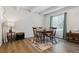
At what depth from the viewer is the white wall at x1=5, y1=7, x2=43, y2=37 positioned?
345cm

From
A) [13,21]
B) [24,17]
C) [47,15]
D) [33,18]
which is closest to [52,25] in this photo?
[47,15]

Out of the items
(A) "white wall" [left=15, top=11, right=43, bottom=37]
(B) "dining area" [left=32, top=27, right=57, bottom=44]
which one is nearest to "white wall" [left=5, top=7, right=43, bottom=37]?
(A) "white wall" [left=15, top=11, right=43, bottom=37]

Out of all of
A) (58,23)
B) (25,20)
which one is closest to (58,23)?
(58,23)

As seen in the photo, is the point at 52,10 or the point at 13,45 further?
the point at 13,45

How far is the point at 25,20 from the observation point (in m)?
3.65

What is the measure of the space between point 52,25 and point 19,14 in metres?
1.34

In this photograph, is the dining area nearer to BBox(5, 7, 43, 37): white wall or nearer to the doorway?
the doorway

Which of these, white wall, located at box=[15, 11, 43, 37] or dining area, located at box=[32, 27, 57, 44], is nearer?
white wall, located at box=[15, 11, 43, 37]

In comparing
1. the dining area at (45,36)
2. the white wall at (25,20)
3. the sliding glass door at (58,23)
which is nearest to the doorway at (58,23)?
the sliding glass door at (58,23)

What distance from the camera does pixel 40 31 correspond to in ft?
13.0
